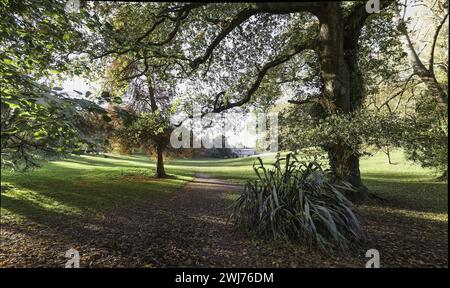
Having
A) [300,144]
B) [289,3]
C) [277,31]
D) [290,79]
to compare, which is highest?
[277,31]

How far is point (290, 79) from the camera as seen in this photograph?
335 inches

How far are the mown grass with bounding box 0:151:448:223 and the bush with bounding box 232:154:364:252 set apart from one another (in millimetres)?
1714

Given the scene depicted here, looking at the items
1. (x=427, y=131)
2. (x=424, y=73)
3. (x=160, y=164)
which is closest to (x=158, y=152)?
(x=160, y=164)

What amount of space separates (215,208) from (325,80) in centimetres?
432

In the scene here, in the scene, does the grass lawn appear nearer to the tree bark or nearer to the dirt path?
the dirt path

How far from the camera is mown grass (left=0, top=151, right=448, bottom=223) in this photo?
6.99m

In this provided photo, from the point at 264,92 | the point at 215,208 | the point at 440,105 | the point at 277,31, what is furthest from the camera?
the point at 264,92

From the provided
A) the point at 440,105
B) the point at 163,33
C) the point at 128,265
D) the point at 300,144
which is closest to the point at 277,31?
the point at 163,33

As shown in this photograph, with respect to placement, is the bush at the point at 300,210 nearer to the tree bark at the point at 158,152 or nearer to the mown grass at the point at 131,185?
the mown grass at the point at 131,185

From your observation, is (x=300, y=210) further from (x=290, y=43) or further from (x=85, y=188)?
(x=85, y=188)

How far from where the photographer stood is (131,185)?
9906 mm

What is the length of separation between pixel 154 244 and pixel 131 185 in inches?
234

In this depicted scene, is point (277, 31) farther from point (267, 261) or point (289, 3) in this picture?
point (267, 261)

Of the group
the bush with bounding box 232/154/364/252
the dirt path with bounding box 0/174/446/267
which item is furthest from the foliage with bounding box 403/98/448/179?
the dirt path with bounding box 0/174/446/267
